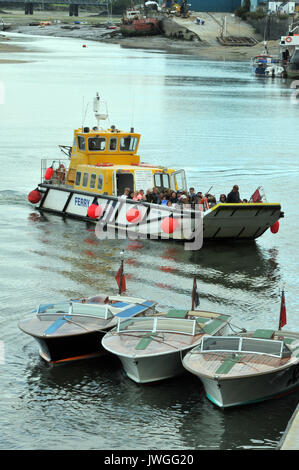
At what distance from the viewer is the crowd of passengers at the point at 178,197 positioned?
106 feet

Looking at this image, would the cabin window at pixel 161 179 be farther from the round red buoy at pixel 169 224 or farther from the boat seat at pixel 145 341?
the boat seat at pixel 145 341

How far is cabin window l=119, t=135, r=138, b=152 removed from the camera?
37250mm

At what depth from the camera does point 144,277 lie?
28.5 metres

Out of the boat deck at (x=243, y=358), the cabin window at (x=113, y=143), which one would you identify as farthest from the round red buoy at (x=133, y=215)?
the boat deck at (x=243, y=358)

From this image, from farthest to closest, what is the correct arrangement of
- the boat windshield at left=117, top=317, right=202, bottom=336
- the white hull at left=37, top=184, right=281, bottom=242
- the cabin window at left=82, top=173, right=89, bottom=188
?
1. the cabin window at left=82, top=173, right=89, bottom=188
2. the white hull at left=37, top=184, right=281, bottom=242
3. the boat windshield at left=117, top=317, right=202, bottom=336

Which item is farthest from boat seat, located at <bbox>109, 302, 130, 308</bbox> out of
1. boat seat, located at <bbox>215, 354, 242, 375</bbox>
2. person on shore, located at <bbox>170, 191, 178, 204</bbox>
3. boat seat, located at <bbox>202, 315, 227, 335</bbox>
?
person on shore, located at <bbox>170, 191, 178, 204</bbox>

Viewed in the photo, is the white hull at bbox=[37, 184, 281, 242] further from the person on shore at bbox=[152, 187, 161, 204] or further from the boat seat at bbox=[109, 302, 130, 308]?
the boat seat at bbox=[109, 302, 130, 308]

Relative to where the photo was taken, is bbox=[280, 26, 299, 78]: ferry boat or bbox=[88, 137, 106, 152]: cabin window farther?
bbox=[280, 26, 299, 78]: ferry boat

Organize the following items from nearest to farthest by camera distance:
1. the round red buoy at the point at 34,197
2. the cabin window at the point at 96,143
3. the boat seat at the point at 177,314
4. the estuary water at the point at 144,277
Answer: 1. the estuary water at the point at 144,277
2. the boat seat at the point at 177,314
3. the cabin window at the point at 96,143
4. the round red buoy at the point at 34,197

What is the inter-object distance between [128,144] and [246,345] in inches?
798

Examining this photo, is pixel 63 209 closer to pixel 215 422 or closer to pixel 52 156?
pixel 52 156

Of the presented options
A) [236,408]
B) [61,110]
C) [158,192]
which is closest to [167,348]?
[236,408]

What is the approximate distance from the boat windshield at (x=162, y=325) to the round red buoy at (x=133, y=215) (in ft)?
44.1

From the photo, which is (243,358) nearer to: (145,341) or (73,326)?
(145,341)
